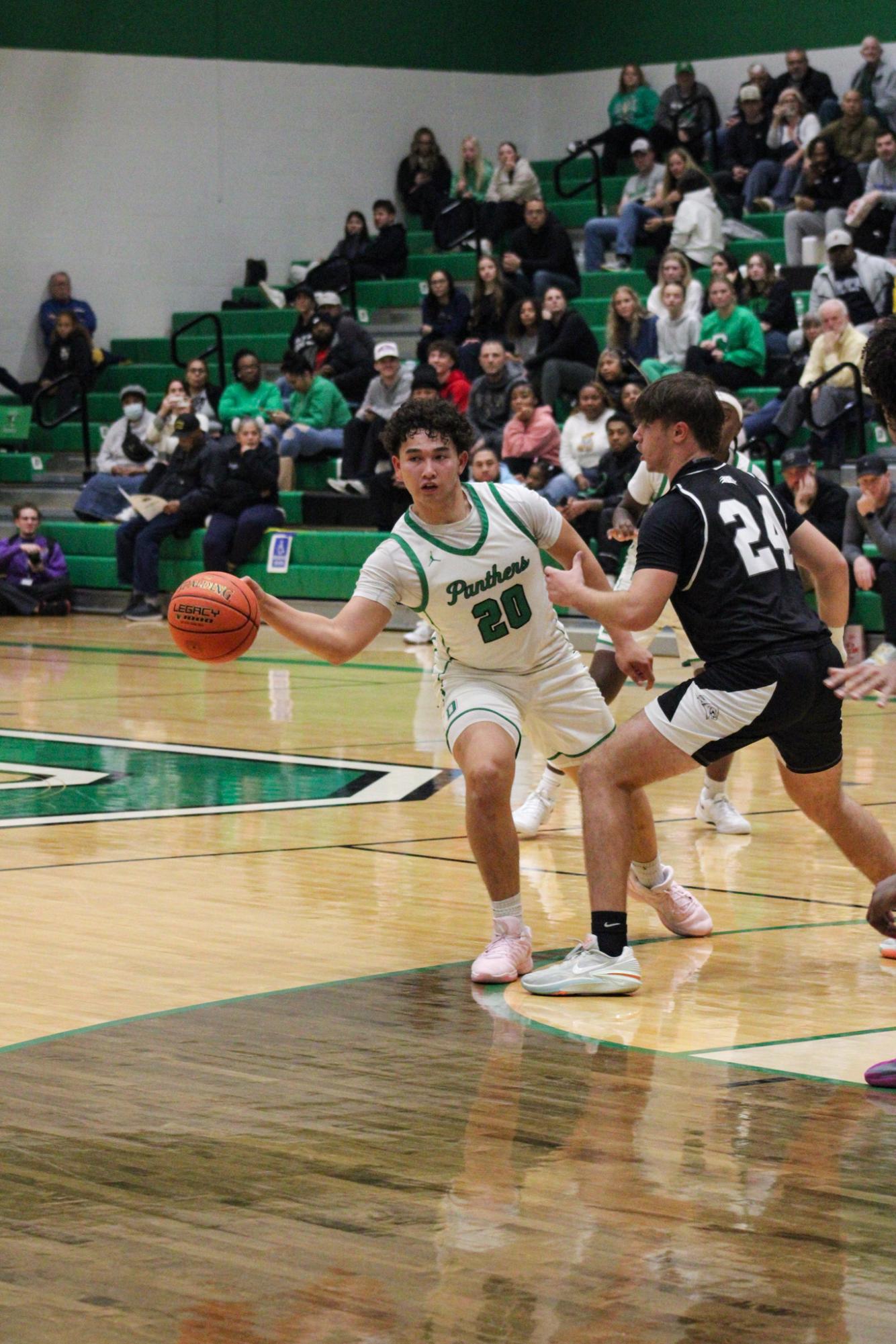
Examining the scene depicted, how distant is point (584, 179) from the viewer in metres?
22.7

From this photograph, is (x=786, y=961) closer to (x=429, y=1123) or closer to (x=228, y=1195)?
(x=429, y=1123)

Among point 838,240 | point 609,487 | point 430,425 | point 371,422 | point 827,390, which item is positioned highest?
point 838,240

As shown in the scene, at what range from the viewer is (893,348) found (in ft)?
12.7

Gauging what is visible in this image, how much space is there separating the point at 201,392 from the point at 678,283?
5493 mm

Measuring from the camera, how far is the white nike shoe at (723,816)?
7.93 m

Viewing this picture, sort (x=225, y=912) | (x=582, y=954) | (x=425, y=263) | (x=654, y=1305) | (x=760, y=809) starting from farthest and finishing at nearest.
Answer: (x=425, y=263), (x=760, y=809), (x=225, y=912), (x=582, y=954), (x=654, y=1305)

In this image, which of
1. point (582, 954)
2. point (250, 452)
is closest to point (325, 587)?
point (250, 452)

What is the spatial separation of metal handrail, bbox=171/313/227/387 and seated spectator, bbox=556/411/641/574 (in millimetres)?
6114

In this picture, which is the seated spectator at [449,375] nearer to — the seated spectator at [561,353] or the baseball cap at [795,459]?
the seated spectator at [561,353]

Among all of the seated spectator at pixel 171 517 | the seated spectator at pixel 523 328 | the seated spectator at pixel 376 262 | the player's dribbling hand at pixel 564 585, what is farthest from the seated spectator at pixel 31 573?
the player's dribbling hand at pixel 564 585

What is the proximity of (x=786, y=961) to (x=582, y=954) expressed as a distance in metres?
0.69

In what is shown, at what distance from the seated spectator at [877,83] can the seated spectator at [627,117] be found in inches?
110

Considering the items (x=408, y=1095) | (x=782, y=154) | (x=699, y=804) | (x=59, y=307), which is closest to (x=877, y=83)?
(x=782, y=154)

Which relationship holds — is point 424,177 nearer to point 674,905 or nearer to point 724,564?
point 674,905
